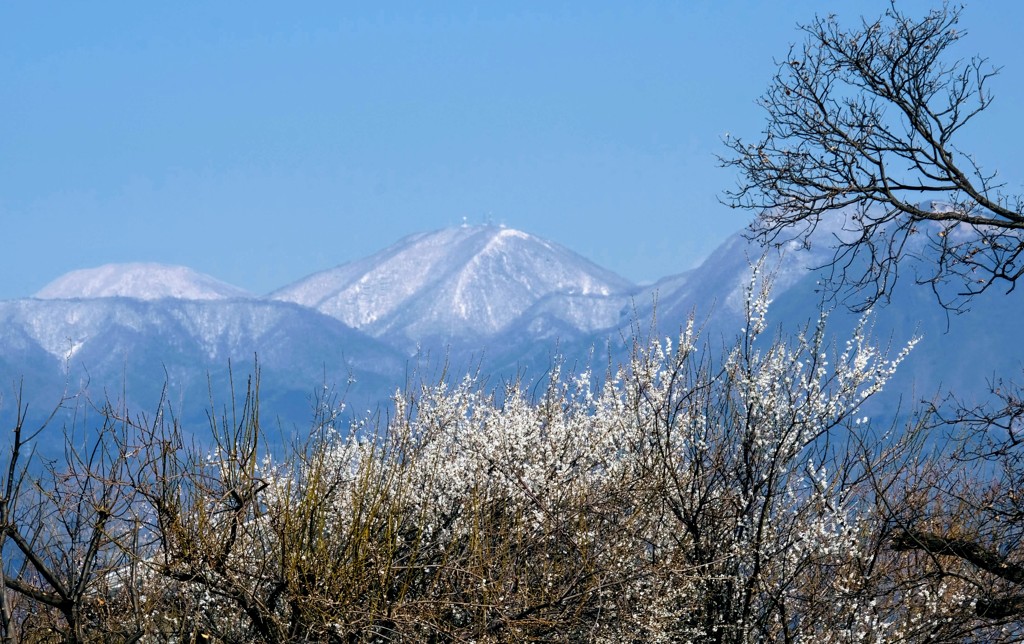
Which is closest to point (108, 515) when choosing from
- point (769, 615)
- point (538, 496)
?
point (538, 496)

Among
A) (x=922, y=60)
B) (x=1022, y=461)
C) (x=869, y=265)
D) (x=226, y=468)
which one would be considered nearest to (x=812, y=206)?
(x=869, y=265)

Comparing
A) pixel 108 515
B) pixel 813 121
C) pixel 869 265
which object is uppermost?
pixel 813 121

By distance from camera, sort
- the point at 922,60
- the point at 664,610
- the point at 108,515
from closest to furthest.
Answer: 1. the point at 108,515
2. the point at 664,610
3. the point at 922,60

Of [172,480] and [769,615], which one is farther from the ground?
[172,480]

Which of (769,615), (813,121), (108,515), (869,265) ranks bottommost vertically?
(769,615)

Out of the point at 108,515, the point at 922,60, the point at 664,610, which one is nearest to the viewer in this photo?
the point at 108,515

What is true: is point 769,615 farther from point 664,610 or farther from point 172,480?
point 172,480

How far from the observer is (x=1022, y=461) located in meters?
14.5

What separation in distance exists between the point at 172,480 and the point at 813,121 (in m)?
8.18

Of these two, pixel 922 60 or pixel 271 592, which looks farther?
pixel 922 60

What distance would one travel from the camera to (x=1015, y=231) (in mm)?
14094

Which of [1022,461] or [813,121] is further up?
[813,121]

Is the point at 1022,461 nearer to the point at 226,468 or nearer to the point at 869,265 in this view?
the point at 869,265

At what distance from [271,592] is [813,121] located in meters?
8.05
